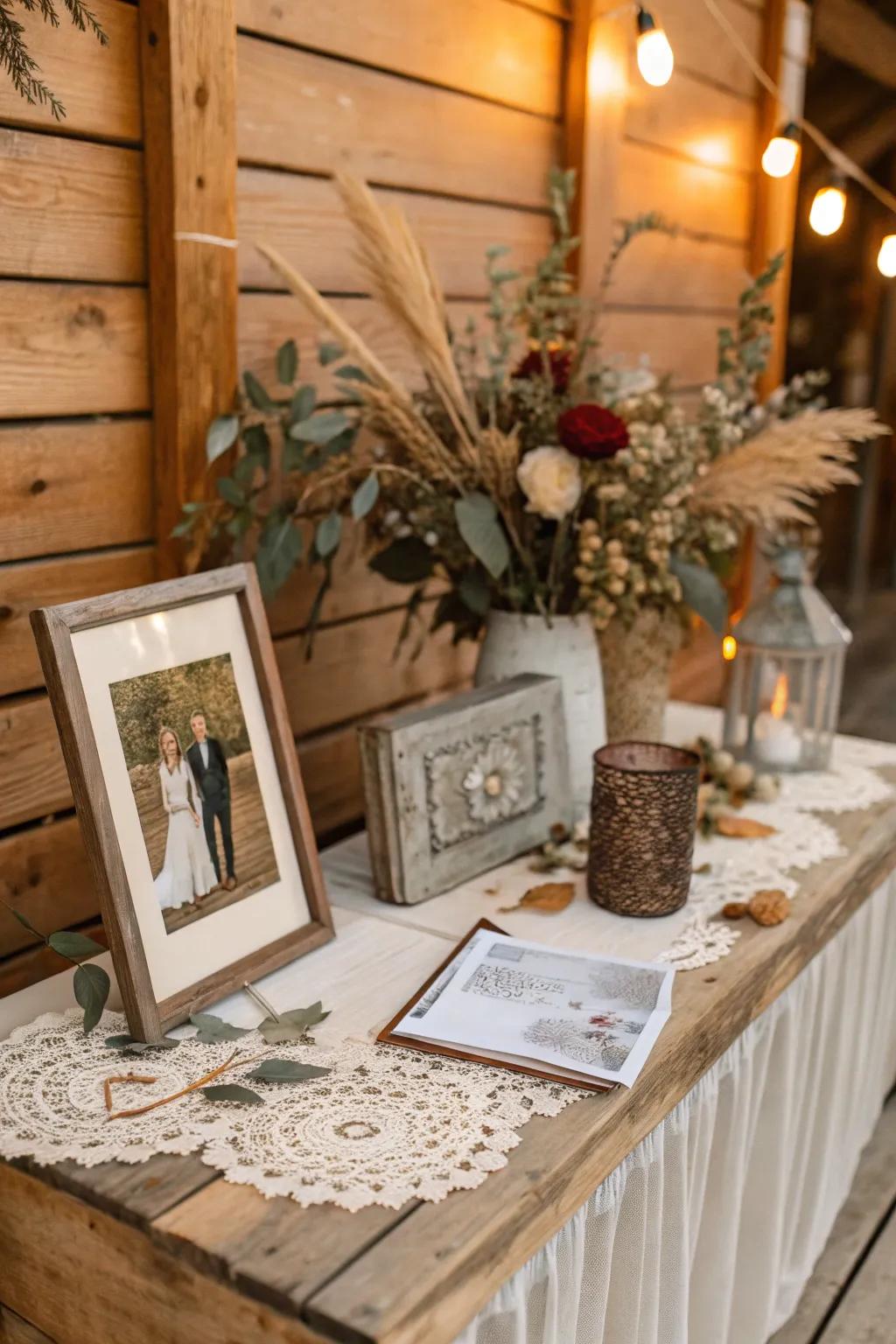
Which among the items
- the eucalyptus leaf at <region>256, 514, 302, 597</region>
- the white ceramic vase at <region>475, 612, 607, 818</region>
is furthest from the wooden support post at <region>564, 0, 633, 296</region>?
the eucalyptus leaf at <region>256, 514, 302, 597</region>

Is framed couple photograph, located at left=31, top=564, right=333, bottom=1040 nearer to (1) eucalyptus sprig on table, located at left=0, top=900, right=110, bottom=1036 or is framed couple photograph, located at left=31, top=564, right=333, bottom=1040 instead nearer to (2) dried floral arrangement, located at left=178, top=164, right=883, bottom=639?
(1) eucalyptus sprig on table, located at left=0, top=900, right=110, bottom=1036

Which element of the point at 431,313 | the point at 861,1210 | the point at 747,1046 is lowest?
the point at 861,1210

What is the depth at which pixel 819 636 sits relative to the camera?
1.79 metres

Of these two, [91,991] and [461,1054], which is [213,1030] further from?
[461,1054]

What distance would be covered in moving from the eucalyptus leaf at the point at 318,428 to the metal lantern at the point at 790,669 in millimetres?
753

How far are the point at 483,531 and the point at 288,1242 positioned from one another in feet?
2.74

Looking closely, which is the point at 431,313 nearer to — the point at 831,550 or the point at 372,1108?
the point at 372,1108

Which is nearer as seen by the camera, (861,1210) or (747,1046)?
(747,1046)

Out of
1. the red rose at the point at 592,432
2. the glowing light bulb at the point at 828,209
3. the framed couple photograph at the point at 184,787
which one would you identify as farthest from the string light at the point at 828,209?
the framed couple photograph at the point at 184,787

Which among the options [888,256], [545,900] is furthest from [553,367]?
[888,256]

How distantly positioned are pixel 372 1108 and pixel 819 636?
3.67ft

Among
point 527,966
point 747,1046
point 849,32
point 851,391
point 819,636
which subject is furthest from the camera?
point 851,391

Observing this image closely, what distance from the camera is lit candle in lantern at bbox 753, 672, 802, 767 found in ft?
5.93

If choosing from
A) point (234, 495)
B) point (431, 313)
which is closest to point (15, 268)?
point (234, 495)
